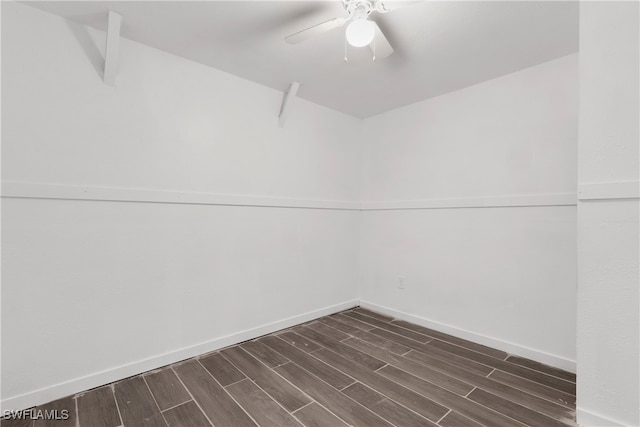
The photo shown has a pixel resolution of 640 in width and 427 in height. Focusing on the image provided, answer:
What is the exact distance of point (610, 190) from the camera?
1339 mm

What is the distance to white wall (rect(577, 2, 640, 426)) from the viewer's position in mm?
1285

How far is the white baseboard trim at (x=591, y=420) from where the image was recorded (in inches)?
52.2

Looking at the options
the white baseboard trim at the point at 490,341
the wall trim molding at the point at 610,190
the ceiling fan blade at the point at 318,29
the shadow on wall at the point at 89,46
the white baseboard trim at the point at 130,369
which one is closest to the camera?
the wall trim molding at the point at 610,190

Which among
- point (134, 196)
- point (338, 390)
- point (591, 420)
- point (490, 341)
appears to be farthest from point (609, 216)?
point (134, 196)

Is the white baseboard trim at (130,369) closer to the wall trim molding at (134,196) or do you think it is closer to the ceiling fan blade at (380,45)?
the wall trim molding at (134,196)

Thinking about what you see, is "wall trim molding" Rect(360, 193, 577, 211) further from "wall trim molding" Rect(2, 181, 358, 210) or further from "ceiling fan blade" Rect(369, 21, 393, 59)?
"ceiling fan blade" Rect(369, 21, 393, 59)

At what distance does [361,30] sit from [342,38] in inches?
21.2

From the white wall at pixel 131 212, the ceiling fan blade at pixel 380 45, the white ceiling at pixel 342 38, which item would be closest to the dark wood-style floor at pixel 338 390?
the white wall at pixel 131 212

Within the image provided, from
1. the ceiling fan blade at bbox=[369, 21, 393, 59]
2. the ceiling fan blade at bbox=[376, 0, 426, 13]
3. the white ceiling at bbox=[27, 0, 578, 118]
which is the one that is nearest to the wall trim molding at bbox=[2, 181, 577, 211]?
the white ceiling at bbox=[27, 0, 578, 118]

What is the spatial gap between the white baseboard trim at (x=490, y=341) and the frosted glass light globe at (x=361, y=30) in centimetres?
233

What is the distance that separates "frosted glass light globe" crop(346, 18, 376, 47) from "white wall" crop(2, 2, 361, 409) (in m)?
1.29

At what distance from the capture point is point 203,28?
1759mm

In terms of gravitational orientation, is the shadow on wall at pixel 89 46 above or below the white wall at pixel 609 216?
above

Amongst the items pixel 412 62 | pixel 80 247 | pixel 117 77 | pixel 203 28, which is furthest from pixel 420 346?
pixel 117 77
